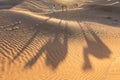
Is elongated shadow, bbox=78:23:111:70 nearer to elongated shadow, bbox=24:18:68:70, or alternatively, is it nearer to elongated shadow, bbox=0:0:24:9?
elongated shadow, bbox=24:18:68:70

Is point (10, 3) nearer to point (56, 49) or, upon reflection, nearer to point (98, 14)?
point (98, 14)

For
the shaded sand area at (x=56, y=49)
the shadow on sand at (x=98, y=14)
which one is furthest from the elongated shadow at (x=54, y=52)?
the shadow on sand at (x=98, y=14)

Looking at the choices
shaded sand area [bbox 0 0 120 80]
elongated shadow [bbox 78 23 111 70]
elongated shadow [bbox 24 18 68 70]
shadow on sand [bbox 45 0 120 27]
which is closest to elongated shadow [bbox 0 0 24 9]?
shadow on sand [bbox 45 0 120 27]

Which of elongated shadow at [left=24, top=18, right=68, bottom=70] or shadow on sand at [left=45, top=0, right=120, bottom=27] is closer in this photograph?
elongated shadow at [left=24, top=18, right=68, bottom=70]

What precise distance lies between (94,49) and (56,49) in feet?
6.42

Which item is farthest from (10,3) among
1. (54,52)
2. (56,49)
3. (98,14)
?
(54,52)

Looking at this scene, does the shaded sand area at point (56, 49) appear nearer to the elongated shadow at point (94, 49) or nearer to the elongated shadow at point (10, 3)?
the elongated shadow at point (94, 49)

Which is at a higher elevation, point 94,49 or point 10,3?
point 10,3

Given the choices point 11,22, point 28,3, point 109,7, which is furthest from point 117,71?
point 28,3

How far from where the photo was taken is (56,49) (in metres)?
12.6

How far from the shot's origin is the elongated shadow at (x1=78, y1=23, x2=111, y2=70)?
12.0 metres

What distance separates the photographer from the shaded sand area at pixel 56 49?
10516mm

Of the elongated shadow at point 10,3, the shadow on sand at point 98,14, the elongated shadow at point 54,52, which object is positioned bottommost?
the shadow on sand at point 98,14

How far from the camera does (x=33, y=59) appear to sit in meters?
11.4
